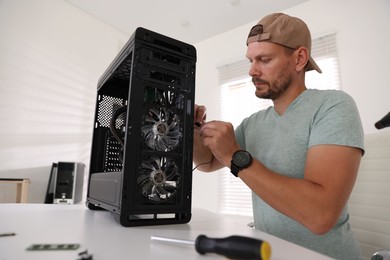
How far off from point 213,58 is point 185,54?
2.72 m

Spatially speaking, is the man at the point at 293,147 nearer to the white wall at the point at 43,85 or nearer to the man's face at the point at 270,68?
the man's face at the point at 270,68

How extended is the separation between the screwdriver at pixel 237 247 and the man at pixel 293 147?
0.36m

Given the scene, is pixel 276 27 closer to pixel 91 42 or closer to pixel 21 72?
pixel 21 72

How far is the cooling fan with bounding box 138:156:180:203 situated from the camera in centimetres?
55

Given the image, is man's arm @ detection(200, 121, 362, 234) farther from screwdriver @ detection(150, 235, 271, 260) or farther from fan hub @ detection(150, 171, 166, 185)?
screwdriver @ detection(150, 235, 271, 260)

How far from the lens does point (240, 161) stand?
26.0 inches

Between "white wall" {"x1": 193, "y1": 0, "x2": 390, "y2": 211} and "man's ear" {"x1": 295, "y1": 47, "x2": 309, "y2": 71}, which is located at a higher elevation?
"white wall" {"x1": 193, "y1": 0, "x2": 390, "y2": 211}

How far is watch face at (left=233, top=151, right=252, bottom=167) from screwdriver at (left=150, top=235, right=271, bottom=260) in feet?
1.14

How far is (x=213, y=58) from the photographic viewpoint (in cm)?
324

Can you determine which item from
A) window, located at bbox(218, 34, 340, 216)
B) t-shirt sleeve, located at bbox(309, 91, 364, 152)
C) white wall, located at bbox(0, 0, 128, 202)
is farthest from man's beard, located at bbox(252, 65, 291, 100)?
white wall, located at bbox(0, 0, 128, 202)

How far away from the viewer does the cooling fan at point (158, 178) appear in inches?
21.7

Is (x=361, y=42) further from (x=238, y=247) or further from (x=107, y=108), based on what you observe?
(x=238, y=247)

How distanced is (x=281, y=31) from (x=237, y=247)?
0.82 m

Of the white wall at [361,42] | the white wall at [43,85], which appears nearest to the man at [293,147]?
the white wall at [361,42]
